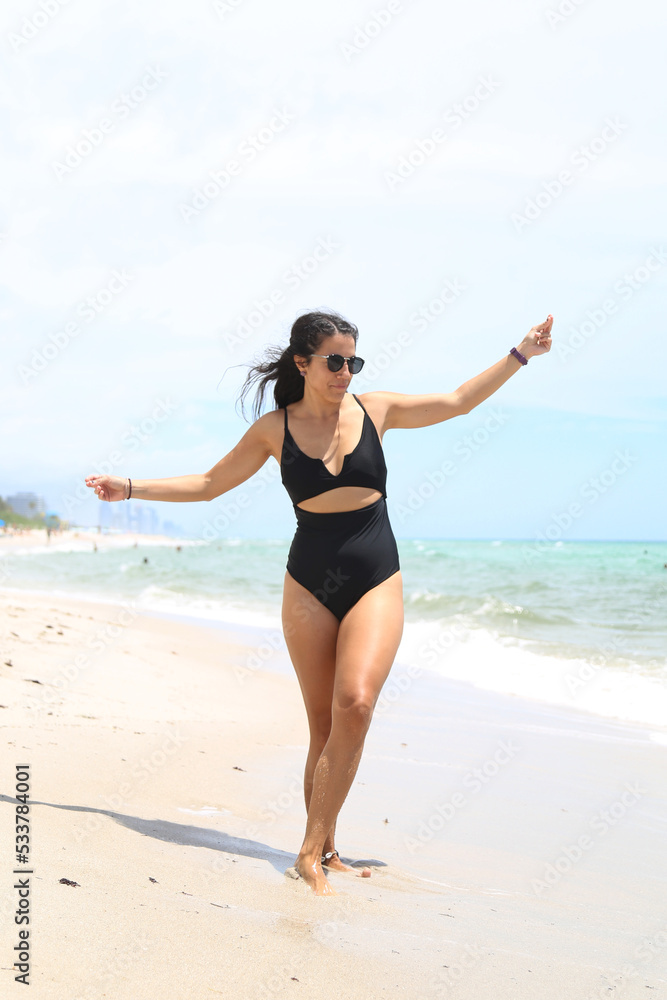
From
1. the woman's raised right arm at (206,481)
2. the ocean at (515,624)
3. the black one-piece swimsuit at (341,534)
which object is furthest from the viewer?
the ocean at (515,624)

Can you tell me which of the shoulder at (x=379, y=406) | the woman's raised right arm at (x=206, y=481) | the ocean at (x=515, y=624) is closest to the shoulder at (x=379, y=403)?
the shoulder at (x=379, y=406)

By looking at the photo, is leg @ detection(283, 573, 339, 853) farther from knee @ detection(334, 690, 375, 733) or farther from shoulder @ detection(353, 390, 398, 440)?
shoulder @ detection(353, 390, 398, 440)

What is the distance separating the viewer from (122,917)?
104 inches

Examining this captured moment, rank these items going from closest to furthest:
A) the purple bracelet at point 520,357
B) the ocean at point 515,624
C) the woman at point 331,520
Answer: the woman at point 331,520, the purple bracelet at point 520,357, the ocean at point 515,624

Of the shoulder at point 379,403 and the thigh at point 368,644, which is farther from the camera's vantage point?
the shoulder at point 379,403

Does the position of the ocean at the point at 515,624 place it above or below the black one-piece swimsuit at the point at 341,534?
below

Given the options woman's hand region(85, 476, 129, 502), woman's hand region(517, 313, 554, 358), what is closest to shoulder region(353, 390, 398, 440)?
woman's hand region(517, 313, 554, 358)

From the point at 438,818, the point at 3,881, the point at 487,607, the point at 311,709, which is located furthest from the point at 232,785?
the point at 487,607

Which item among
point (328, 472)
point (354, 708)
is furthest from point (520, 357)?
point (354, 708)

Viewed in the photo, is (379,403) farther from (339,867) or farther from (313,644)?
(339,867)

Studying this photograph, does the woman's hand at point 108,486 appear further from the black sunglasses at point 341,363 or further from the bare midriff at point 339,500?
the black sunglasses at point 341,363

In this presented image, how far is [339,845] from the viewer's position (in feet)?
13.5

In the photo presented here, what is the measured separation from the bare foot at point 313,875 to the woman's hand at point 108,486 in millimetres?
1746

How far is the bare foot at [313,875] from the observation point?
3.22 metres
